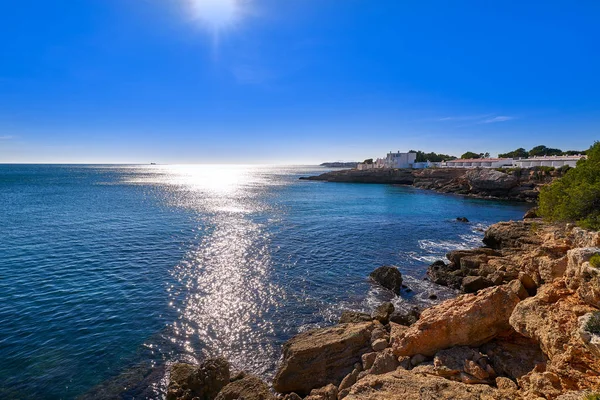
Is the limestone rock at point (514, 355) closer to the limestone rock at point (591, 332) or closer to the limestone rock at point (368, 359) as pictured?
the limestone rock at point (591, 332)

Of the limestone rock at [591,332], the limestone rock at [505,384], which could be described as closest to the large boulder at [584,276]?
the limestone rock at [591,332]

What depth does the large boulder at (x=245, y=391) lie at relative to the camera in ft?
35.4

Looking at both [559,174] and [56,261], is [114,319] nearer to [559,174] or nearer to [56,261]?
[56,261]

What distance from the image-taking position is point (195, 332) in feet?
52.8

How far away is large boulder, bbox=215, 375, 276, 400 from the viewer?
35.4ft

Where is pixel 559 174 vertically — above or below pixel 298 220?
above

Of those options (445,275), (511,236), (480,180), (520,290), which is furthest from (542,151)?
(520,290)

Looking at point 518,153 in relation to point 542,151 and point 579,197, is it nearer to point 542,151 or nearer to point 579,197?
point 542,151

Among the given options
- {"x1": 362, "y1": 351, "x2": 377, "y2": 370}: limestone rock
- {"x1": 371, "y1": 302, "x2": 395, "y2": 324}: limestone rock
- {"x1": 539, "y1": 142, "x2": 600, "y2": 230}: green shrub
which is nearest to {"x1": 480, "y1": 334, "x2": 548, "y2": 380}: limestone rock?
{"x1": 362, "y1": 351, "x2": 377, "y2": 370}: limestone rock

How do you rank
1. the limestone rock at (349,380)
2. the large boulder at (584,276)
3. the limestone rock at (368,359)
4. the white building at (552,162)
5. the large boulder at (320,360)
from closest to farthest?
the large boulder at (584,276) < the limestone rock at (349,380) < the limestone rock at (368,359) < the large boulder at (320,360) < the white building at (552,162)

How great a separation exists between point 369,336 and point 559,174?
290ft

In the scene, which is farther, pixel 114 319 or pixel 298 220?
pixel 298 220

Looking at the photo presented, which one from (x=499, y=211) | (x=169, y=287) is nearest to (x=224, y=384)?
(x=169, y=287)

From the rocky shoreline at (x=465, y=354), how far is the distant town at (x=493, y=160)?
91.7m
